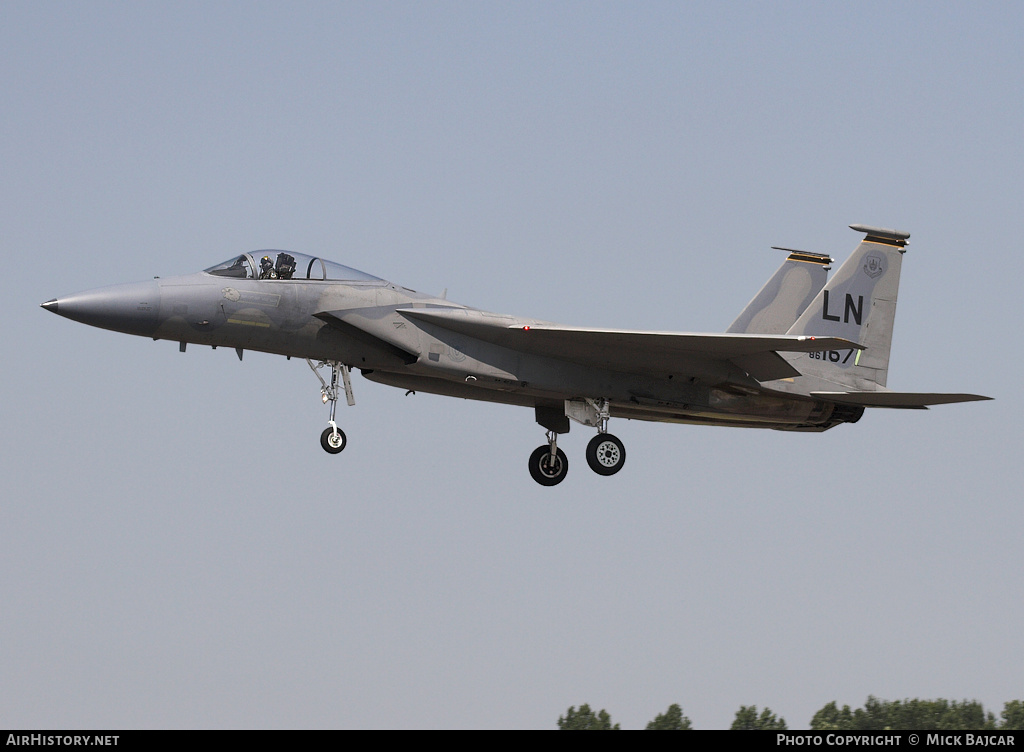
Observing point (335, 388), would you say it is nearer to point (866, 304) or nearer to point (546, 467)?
point (546, 467)

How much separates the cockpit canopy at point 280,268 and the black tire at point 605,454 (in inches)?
169

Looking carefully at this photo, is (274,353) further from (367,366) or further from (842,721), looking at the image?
(842,721)

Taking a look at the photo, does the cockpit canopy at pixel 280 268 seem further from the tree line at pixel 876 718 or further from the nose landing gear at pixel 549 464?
the tree line at pixel 876 718

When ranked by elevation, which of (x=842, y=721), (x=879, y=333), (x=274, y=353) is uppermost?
(x=879, y=333)

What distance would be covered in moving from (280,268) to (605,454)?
18.5 feet

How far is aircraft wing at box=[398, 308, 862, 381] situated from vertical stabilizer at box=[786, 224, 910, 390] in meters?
2.49

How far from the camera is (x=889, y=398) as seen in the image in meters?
21.3

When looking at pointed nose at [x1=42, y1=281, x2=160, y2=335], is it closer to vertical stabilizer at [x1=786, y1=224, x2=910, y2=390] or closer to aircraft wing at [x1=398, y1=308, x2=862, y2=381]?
aircraft wing at [x1=398, y1=308, x2=862, y2=381]

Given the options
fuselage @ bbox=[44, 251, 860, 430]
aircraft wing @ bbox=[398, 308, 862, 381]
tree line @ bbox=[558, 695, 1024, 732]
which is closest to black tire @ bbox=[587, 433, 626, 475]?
fuselage @ bbox=[44, 251, 860, 430]

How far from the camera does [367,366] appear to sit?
66.3ft

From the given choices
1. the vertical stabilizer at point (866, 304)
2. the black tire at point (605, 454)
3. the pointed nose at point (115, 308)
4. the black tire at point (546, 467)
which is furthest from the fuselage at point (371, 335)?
the vertical stabilizer at point (866, 304)

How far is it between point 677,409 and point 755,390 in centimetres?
125

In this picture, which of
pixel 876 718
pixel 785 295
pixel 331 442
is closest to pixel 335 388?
pixel 331 442
